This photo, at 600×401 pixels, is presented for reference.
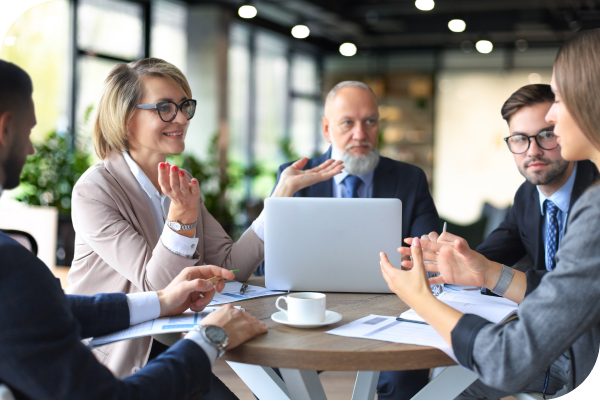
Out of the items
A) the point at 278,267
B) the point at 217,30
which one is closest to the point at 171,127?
the point at 278,267

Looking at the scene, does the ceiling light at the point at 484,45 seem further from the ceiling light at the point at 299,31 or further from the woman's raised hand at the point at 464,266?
the woman's raised hand at the point at 464,266

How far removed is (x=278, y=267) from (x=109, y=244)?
57 cm

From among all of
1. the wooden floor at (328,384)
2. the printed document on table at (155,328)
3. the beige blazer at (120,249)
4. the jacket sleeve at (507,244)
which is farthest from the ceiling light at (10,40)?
the jacket sleeve at (507,244)

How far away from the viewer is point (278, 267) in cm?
186

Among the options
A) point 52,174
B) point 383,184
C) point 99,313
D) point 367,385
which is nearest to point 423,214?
point 383,184

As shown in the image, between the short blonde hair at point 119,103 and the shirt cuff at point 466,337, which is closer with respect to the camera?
the shirt cuff at point 466,337

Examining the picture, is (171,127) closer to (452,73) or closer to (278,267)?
(278,267)

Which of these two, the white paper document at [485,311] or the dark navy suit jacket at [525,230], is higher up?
the dark navy suit jacket at [525,230]

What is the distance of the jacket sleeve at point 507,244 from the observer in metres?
2.43

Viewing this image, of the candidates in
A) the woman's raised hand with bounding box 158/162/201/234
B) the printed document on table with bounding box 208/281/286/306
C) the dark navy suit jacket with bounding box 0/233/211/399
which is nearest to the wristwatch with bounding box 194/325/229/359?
the dark navy suit jacket with bounding box 0/233/211/399

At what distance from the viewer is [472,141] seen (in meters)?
10.1

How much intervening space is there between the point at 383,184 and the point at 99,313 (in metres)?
1.72

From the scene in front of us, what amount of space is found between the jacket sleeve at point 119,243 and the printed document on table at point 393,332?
603 millimetres

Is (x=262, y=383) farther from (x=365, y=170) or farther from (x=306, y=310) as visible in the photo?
(x=365, y=170)
